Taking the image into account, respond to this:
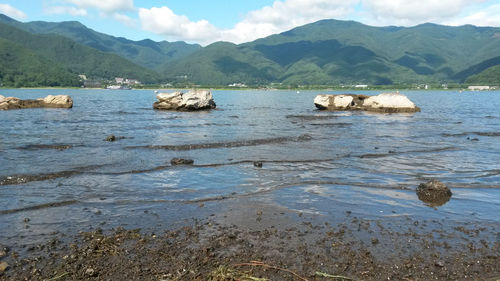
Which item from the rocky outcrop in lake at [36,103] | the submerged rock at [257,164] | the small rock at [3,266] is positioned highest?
the rocky outcrop in lake at [36,103]

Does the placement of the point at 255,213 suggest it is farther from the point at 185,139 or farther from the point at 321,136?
the point at 321,136

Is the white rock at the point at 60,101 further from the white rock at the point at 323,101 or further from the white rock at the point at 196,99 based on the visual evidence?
the white rock at the point at 323,101

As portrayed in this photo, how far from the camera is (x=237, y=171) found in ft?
51.3

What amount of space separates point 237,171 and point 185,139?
11.0 metres

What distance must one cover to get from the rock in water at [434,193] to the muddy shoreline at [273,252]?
2076 mm

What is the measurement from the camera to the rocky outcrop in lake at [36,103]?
2140 inches

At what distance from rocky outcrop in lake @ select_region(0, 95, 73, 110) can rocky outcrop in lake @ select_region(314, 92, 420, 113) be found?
43096 mm

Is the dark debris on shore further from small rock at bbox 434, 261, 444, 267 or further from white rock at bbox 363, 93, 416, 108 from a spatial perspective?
white rock at bbox 363, 93, 416, 108

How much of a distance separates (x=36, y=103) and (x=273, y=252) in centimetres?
6271

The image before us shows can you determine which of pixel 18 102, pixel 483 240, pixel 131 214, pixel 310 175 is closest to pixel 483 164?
pixel 310 175

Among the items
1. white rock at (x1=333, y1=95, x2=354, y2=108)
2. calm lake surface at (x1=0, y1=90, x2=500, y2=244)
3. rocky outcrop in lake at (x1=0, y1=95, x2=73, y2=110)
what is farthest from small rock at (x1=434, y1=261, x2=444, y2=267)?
rocky outcrop in lake at (x1=0, y1=95, x2=73, y2=110)

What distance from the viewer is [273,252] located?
7660mm

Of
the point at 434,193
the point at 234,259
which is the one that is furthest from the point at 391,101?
the point at 234,259

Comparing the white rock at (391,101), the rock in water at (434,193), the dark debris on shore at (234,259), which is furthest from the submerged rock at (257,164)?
the white rock at (391,101)
